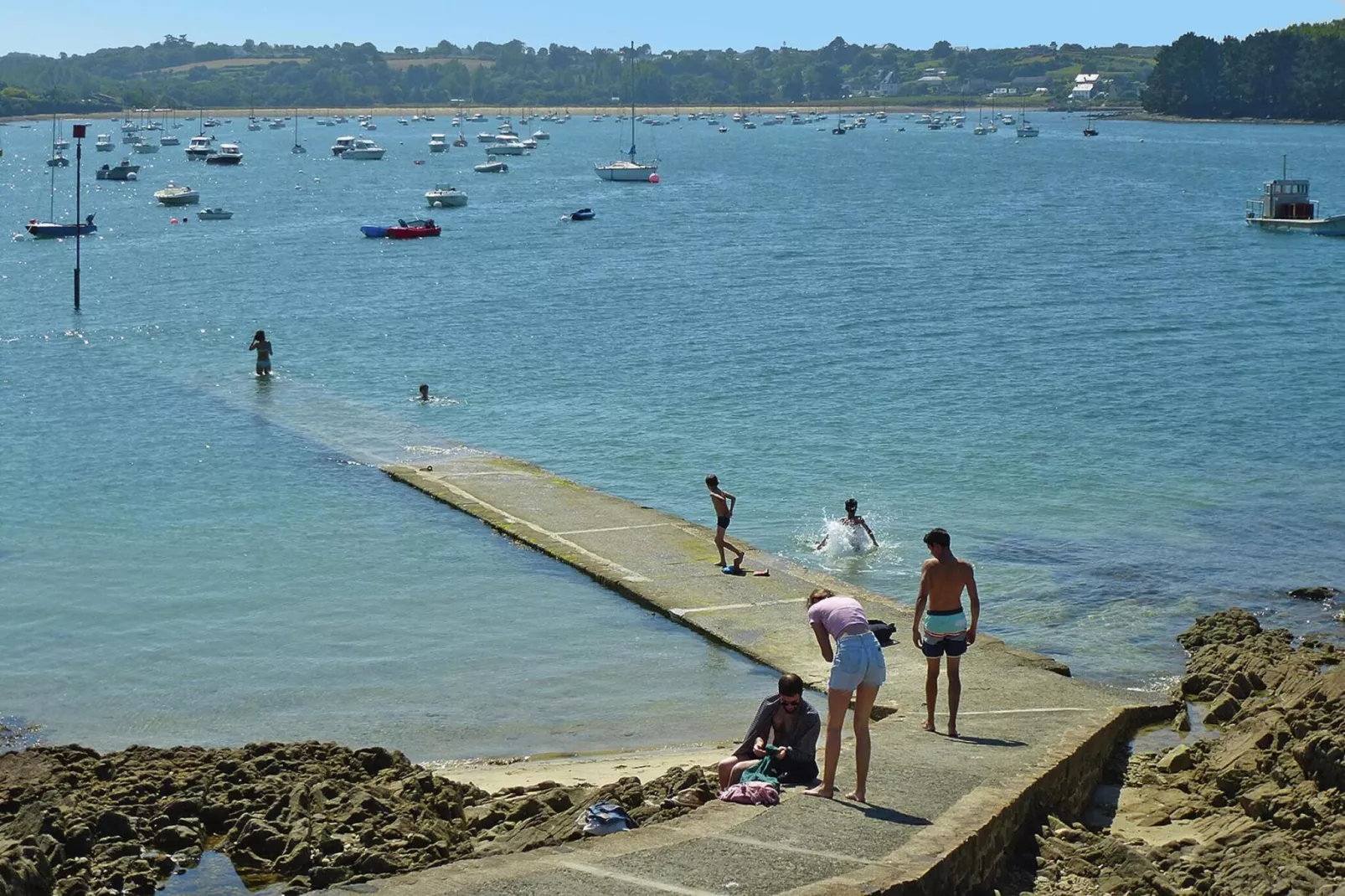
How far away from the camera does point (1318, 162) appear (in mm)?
152000

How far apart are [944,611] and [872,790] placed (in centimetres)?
192

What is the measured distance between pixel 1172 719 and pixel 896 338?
33.4 meters

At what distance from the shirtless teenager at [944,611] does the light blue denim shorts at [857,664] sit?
1.50m

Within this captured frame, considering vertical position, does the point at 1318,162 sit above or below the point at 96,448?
above

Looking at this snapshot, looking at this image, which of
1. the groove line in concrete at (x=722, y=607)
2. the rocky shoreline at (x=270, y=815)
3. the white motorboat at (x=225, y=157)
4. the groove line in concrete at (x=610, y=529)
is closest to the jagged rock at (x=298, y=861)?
the rocky shoreline at (x=270, y=815)

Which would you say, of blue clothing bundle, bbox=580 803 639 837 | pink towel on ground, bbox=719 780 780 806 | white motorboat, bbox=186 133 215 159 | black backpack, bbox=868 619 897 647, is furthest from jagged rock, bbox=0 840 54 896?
white motorboat, bbox=186 133 215 159

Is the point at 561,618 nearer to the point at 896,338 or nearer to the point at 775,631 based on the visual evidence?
the point at 775,631

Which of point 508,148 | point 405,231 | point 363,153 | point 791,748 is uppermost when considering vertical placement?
point 508,148

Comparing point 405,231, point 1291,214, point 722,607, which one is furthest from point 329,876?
point 1291,214

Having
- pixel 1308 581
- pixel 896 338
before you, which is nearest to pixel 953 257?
pixel 896 338

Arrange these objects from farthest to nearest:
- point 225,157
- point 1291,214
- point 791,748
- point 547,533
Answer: point 225,157 → point 1291,214 → point 547,533 → point 791,748

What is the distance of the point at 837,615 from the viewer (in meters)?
12.8

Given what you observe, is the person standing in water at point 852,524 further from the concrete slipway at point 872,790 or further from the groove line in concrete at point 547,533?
the groove line in concrete at point 547,533

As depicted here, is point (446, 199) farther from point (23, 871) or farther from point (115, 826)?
point (23, 871)
